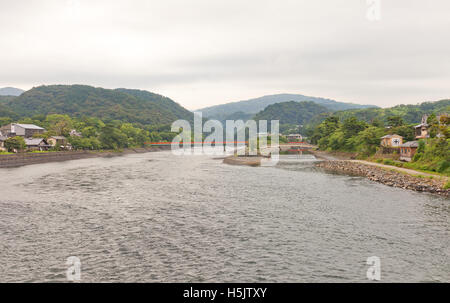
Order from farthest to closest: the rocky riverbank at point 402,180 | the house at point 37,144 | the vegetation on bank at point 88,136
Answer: the vegetation on bank at point 88,136
the house at point 37,144
the rocky riverbank at point 402,180

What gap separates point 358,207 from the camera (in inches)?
1206

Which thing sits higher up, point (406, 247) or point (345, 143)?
point (345, 143)

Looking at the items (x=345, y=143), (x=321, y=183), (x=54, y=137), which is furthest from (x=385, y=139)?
(x=54, y=137)

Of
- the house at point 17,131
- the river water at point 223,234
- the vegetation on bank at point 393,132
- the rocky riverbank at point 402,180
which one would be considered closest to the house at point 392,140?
the vegetation on bank at point 393,132

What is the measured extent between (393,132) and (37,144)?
9800 cm

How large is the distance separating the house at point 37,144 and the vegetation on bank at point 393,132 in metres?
91.7

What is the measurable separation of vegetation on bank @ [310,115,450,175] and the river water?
13.0 m

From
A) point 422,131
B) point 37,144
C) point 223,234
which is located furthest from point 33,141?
point 422,131

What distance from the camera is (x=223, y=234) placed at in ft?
74.4

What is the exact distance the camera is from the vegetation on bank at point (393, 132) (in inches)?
1782

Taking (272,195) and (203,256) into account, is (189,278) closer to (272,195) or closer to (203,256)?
(203,256)

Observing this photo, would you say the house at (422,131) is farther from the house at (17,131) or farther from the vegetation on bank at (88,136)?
the house at (17,131)

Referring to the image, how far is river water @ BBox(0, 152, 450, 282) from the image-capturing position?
16.5m
